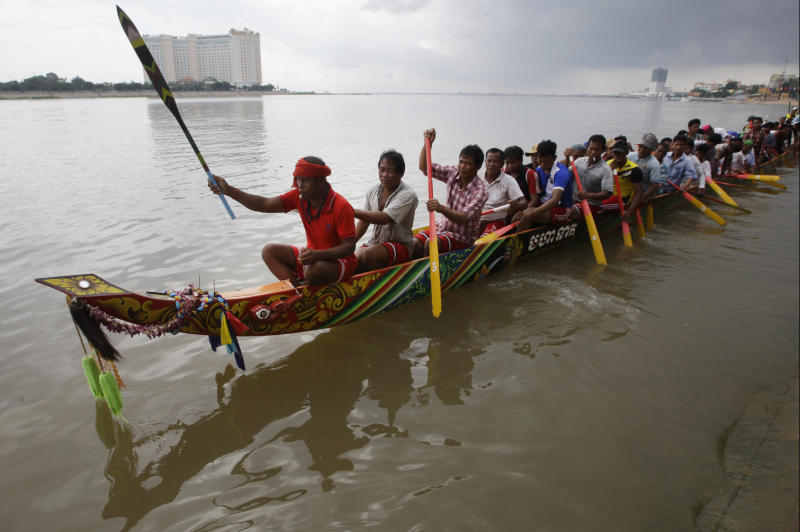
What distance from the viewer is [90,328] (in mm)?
2498

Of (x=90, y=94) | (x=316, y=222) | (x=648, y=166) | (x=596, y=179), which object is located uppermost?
(x=90, y=94)

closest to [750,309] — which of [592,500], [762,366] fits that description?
[762,366]

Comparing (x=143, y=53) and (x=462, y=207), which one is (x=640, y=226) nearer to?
(x=462, y=207)

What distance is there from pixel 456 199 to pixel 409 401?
254cm

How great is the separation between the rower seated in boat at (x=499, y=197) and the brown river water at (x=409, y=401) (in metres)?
0.75

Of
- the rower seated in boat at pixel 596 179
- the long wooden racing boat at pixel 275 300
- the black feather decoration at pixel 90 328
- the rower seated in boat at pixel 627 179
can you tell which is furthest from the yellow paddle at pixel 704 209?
the black feather decoration at pixel 90 328

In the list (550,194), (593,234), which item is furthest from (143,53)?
(593,234)

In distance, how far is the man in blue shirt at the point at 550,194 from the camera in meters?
5.71

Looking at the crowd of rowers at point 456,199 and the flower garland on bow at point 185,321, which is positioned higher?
the crowd of rowers at point 456,199

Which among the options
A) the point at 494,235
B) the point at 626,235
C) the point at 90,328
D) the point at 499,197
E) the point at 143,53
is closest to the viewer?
the point at 90,328

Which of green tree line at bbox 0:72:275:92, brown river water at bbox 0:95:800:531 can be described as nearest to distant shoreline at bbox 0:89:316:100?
green tree line at bbox 0:72:275:92

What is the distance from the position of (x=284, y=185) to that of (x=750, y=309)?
9065 mm

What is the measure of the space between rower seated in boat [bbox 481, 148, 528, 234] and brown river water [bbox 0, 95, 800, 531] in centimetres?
75

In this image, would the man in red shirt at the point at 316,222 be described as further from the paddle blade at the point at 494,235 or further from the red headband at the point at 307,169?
the paddle blade at the point at 494,235
